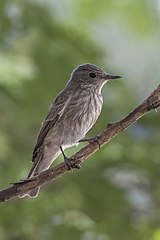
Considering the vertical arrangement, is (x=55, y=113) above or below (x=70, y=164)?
above

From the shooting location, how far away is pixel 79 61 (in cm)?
781

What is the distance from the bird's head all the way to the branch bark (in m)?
1.72

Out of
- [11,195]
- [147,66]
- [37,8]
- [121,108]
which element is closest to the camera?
[11,195]

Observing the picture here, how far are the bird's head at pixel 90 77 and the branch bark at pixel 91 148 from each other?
5.64 ft

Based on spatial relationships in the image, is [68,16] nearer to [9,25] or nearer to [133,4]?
[133,4]

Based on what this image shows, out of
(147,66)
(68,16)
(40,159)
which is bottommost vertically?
(40,159)

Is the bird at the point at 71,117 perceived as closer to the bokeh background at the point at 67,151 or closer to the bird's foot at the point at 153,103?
the bokeh background at the point at 67,151

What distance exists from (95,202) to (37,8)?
2216 mm

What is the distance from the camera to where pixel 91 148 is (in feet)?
13.2

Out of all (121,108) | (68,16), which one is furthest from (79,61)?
(68,16)

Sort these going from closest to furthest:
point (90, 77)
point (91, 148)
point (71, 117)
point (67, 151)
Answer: point (91, 148) < point (71, 117) < point (90, 77) < point (67, 151)

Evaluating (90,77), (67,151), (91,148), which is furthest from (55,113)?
(91,148)

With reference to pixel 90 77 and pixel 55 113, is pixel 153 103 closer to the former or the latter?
pixel 55 113

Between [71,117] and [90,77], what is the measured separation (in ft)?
1.19
